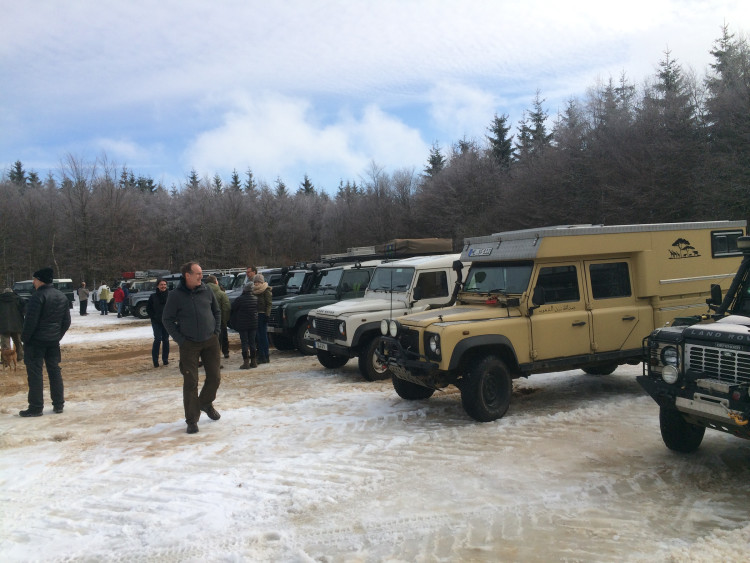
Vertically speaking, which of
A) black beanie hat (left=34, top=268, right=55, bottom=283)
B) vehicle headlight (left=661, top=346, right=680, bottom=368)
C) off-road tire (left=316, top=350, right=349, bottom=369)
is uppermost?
black beanie hat (left=34, top=268, right=55, bottom=283)

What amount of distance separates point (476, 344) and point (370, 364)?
328 cm

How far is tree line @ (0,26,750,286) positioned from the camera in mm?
27203

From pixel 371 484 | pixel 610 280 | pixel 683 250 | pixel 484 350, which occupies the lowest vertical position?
pixel 371 484

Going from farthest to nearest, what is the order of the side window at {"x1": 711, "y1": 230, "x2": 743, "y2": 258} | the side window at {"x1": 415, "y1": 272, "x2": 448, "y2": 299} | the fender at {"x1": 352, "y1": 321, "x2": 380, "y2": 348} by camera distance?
the side window at {"x1": 415, "y1": 272, "x2": 448, "y2": 299} → the fender at {"x1": 352, "y1": 321, "x2": 380, "y2": 348} → the side window at {"x1": 711, "y1": 230, "x2": 743, "y2": 258}

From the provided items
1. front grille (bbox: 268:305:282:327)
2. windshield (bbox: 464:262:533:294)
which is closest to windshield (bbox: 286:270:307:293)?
front grille (bbox: 268:305:282:327)

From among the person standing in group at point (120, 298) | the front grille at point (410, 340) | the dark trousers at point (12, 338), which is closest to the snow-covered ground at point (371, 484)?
the front grille at point (410, 340)

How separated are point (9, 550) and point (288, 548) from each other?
199 cm

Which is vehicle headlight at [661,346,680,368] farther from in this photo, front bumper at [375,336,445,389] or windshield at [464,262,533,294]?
front bumper at [375,336,445,389]

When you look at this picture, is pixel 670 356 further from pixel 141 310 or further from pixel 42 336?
pixel 141 310

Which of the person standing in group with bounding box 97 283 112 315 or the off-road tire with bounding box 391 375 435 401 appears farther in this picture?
the person standing in group with bounding box 97 283 112 315

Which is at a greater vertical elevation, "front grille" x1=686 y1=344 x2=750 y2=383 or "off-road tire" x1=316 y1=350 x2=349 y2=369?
"front grille" x1=686 y1=344 x2=750 y2=383

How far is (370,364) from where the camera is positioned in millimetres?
9250

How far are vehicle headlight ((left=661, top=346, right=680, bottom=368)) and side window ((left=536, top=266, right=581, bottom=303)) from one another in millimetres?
2217

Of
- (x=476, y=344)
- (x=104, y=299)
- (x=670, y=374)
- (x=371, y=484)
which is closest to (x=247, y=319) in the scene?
(x=476, y=344)
